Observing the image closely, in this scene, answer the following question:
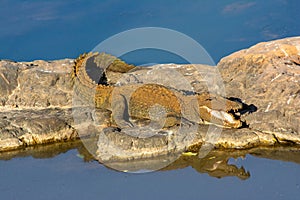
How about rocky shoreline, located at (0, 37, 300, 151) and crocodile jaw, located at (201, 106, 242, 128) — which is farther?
crocodile jaw, located at (201, 106, 242, 128)

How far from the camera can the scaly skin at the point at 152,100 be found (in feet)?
37.8

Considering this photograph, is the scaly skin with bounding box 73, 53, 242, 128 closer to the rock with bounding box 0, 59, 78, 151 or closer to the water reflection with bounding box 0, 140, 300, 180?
the rock with bounding box 0, 59, 78, 151

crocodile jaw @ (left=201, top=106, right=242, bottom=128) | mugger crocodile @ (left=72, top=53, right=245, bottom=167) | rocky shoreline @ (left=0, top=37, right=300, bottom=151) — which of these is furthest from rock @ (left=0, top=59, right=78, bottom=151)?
crocodile jaw @ (left=201, top=106, right=242, bottom=128)

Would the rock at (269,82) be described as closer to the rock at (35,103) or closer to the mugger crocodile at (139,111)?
the mugger crocodile at (139,111)

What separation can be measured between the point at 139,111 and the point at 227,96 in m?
1.84

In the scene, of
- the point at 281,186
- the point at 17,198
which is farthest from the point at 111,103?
the point at 281,186

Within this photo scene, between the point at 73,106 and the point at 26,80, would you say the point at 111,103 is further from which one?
the point at 26,80

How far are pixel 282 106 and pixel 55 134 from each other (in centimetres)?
441

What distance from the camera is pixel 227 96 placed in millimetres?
12352

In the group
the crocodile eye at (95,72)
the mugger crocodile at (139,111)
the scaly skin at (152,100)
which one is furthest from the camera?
the crocodile eye at (95,72)

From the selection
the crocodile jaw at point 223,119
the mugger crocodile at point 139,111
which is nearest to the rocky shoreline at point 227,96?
the crocodile jaw at point 223,119

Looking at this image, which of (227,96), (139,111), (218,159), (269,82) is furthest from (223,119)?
(139,111)

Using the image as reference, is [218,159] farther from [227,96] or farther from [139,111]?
[139,111]

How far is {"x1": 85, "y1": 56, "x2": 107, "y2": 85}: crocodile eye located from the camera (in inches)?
538
